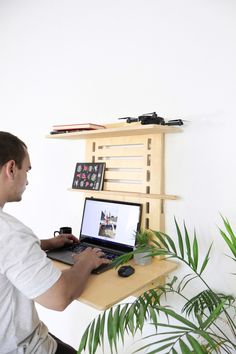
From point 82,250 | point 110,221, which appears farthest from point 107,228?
point 82,250

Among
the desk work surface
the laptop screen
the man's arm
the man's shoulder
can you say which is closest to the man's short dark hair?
the man's shoulder

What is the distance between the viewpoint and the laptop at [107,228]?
5.32 ft

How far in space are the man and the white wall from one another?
0.75 m

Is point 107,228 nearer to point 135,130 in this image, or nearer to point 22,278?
point 135,130

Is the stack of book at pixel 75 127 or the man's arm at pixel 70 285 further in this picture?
the stack of book at pixel 75 127

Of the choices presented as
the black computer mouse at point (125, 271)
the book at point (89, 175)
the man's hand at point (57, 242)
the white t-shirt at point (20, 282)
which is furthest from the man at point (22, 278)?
the book at point (89, 175)

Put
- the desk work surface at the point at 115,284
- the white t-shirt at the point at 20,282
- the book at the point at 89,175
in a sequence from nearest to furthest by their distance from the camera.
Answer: the white t-shirt at the point at 20,282 → the desk work surface at the point at 115,284 → the book at the point at 89,175

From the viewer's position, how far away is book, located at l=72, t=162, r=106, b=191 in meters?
1.88

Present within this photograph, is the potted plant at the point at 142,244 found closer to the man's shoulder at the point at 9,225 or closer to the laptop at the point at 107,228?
the laptop at the point at 107,228

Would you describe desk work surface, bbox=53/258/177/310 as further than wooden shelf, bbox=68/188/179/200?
No

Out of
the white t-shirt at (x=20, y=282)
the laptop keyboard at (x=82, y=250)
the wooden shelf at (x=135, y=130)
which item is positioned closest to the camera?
the white t-shirt at (x=20, y=282)

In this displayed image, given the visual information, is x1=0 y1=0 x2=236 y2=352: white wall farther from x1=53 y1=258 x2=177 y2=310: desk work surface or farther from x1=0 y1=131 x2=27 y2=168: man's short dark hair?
x1=0 y1=131 x2=27 y2=168: man's short dark hair

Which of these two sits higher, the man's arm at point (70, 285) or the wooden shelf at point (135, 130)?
the wooden shelf at point (135, 130)

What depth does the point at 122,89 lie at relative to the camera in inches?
71.2
